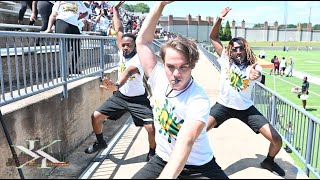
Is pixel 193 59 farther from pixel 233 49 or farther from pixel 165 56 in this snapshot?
pixel 233 49

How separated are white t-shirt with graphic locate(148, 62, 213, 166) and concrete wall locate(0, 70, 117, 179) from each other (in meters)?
0.86

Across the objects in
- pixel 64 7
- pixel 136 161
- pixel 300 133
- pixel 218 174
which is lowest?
pixel 136 161

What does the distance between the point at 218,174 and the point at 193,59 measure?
2.50ft

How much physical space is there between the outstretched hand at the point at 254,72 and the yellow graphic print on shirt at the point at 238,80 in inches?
4.7

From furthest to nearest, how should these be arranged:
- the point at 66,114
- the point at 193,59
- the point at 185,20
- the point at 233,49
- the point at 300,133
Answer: the point at 185,20
the point at 66,114
the point at 300,133
the point at 233,49
the point at 193,59

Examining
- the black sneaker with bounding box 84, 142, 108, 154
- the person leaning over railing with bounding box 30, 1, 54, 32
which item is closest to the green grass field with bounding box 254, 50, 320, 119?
the black sneaker with bounding box 84, 142, 108, 154

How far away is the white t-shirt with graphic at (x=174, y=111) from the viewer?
2197mm

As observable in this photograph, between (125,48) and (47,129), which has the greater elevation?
(125,48)

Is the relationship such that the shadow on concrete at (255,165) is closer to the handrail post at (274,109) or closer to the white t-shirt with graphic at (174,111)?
the handrail post at (274,109)

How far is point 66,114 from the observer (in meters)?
5.19

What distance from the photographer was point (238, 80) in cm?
448

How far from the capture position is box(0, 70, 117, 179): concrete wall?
367 centimetres

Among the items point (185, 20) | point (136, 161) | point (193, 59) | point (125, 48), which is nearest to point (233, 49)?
point (125, 48)

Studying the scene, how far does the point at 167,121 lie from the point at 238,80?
2.38 m
